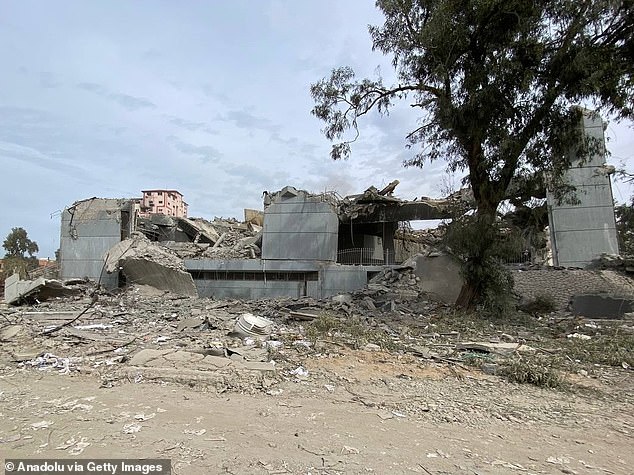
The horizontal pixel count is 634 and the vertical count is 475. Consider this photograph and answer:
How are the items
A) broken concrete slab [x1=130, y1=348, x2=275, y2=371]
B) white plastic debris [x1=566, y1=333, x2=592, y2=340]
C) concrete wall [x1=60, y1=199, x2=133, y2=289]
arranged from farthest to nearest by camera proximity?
concrete wall [x1=60, y1=199, x2=133, y2=289] < white plastic debris [x1=566, y1=333, x2=592, y2=340] < broken concrete slab [x1=130, y1=348, x2=275, y2=371]

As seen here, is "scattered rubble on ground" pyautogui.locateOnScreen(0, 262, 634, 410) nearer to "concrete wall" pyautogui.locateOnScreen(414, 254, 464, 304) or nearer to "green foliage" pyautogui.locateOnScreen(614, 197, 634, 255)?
"concrete wall" pyautogui.locateOnScreen(414, 254, 464, 304)

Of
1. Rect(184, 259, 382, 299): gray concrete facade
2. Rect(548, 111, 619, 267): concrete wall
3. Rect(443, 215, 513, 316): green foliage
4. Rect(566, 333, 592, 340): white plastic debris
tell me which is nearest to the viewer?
Rect(566, 333, 592, 340): white plastic debris

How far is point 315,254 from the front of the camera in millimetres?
17422

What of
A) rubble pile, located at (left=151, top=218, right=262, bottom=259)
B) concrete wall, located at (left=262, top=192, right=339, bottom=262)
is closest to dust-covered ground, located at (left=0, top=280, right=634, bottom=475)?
concrete wall, located at (left=262, top=192, right=339, bottom=262)

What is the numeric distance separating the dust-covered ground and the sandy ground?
2 centimetres

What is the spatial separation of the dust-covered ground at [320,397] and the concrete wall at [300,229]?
803 cm

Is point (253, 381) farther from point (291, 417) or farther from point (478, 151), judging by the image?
point (478, 151)

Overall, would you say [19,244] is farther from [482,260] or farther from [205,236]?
→ [482,260]

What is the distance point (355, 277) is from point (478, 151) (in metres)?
7.32

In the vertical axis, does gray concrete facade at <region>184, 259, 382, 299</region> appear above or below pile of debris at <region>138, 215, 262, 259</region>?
below

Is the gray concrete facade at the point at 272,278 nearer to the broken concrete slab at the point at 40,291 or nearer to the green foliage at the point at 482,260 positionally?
the broken concrete slab at the point at 40,291

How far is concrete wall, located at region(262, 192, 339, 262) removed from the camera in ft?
57.1

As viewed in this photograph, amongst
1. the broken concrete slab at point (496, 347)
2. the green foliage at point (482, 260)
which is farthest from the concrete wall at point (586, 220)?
the broken concrete slab at point (496, 347)

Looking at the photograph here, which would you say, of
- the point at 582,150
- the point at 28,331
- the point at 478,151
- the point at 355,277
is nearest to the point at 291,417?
the point at 28,331
